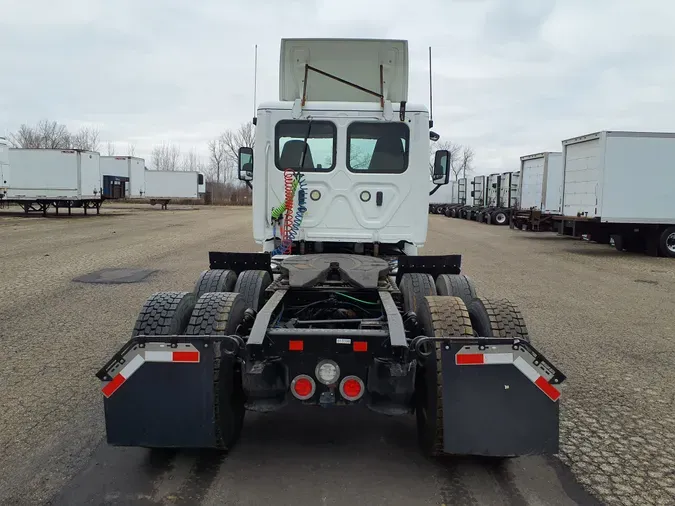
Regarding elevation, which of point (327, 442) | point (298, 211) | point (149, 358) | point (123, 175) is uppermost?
point (123, 175)

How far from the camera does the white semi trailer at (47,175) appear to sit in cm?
2933

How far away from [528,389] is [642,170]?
15.2 metres

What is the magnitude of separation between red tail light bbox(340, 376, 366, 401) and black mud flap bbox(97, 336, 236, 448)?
0.75 m

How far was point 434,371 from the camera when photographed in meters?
3.23

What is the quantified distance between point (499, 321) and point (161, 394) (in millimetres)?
2134

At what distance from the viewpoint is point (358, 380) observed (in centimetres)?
327

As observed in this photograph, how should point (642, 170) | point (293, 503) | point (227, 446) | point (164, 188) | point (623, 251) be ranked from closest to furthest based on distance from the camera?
point (293, 503), point (227, 446), point (642, 170), point (623, 251), point (164, 188)

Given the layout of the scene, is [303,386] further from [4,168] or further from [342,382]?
[4,168]

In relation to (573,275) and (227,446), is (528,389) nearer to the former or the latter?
(227,446)

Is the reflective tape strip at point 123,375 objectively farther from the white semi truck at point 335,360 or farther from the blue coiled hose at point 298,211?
the blue coiled hose at point 298,211

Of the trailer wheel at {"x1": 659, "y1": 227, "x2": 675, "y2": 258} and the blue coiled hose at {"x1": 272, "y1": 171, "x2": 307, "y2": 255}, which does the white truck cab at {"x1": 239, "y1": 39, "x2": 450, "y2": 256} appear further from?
the trailer wheel at {"x1": 659, "y1": 227, "x2": 675, "y2": 258}

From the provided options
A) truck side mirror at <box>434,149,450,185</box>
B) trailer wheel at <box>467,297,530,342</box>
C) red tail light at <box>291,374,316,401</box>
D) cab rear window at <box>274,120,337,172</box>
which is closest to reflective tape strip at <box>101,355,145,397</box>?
red tail light at <box>291,374,316,401</box>

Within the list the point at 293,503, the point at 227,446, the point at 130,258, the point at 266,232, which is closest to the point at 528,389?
the point at 293,503

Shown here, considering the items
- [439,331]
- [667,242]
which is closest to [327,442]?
[439,331]
